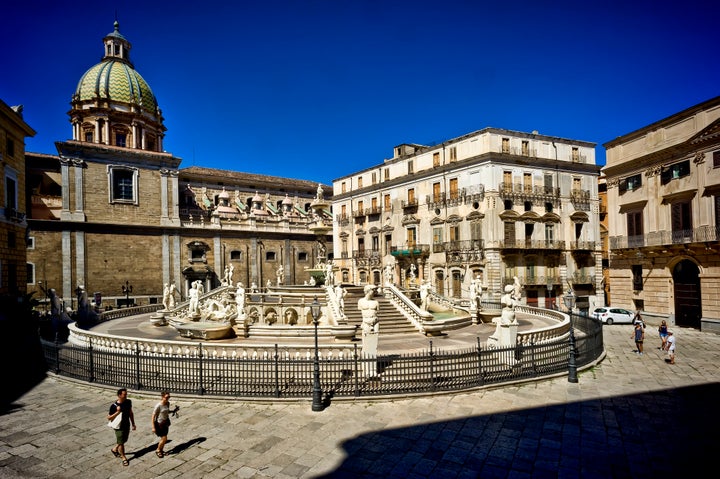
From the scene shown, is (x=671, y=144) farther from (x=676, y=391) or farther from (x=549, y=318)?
(x=676, y=391)

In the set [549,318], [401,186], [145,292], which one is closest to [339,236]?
[401,186]

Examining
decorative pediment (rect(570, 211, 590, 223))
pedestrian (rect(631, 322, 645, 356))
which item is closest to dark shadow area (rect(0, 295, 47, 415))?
pedestrian (rect(631, 322, 645, 356))

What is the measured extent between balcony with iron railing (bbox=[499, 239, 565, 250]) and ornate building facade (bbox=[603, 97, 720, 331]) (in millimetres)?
5094

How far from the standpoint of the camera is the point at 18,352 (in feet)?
47.0

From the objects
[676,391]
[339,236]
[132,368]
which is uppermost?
[339,236]

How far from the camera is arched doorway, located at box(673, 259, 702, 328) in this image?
72.4 ft

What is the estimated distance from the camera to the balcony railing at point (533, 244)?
98.9 ft

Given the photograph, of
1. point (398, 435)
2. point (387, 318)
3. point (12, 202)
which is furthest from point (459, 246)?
point (12, 202)

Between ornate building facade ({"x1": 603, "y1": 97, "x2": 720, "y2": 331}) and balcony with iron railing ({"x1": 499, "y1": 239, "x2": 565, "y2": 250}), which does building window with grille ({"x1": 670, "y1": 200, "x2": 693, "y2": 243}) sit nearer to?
ornate building facade ({"x1": 603, "y1": 97, "x2": 720, "y2": 331})

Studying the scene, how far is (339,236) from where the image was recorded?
43906 millimetres

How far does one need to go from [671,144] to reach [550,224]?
1052cm

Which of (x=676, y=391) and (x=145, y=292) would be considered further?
(x=145, y=292)

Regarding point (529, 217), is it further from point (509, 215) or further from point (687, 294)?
point (687, 294)

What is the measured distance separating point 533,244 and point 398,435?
1048 inches
